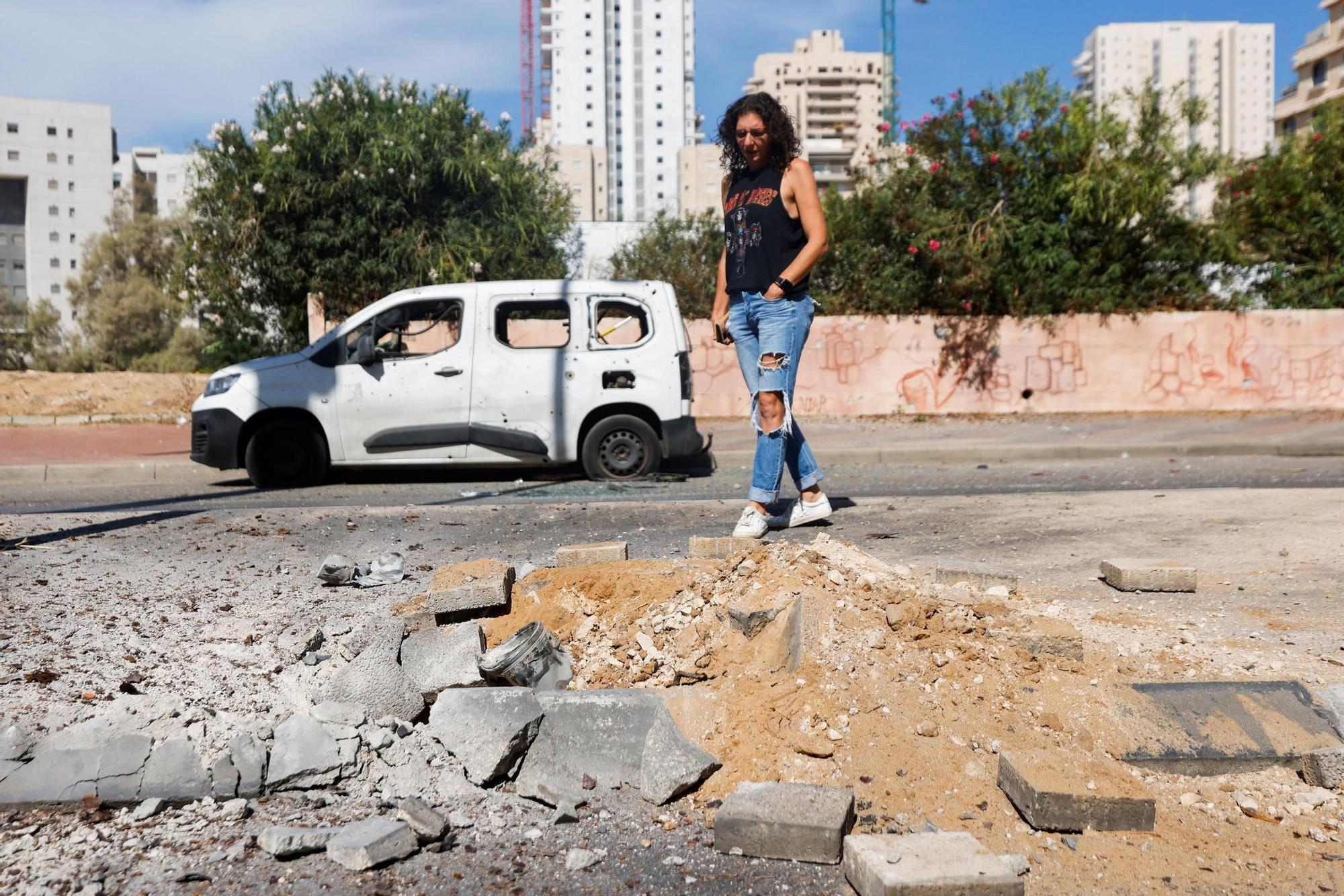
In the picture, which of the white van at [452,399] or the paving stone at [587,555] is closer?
the paving stone at [587,555]

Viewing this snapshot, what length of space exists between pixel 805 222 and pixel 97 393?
18684 millimetres

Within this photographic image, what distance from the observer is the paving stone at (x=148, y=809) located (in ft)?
8.68

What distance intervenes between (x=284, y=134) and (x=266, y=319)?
11.1 ft

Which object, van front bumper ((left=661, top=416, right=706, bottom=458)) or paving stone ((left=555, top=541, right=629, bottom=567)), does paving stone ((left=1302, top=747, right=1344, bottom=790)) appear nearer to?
paving stone ((left=555, top=541, right=629, bottom=567))

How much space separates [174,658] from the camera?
348 centimetres

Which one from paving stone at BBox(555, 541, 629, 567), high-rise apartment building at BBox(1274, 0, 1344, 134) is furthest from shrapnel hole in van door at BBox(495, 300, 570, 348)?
high-rise apartment building at BBox(1274, 0, 1344, 134)

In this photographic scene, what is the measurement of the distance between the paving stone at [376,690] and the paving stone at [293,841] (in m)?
0.53

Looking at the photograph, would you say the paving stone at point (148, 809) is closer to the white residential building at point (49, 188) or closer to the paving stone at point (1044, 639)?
the paving stone at point (1044, 639)

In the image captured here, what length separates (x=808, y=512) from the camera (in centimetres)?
582

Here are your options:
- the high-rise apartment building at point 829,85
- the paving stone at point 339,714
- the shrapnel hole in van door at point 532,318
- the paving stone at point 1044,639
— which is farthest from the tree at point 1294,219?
the high-rise apartment building at point 829,85

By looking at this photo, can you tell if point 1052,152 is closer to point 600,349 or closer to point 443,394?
point 600,349

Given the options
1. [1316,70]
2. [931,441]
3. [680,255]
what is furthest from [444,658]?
[1316,70]

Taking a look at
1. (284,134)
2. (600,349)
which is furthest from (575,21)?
(600,349)

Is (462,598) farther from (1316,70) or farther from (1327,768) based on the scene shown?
(1316,70)
